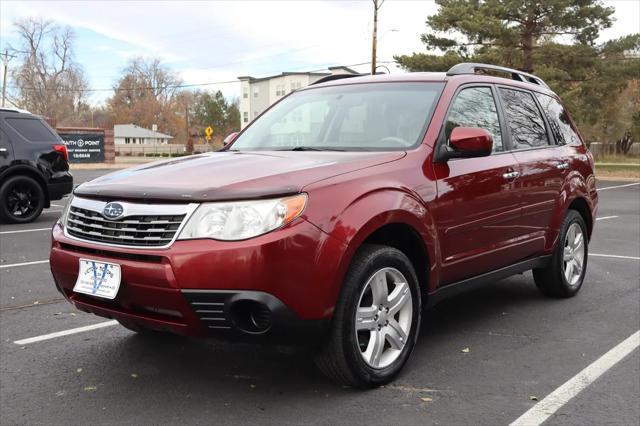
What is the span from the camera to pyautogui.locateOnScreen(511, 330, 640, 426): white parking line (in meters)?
3.14

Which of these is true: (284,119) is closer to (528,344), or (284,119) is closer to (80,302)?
(80,302)

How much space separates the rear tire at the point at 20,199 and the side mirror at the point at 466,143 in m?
8.34

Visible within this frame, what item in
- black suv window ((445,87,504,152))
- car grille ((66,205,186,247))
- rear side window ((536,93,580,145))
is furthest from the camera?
rear side window ((536,93,580,145))

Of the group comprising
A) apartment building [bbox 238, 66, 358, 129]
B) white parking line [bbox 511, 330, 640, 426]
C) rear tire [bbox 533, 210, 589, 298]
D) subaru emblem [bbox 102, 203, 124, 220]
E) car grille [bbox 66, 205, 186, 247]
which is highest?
apartment building [bbox 238, 66, 358, 129]

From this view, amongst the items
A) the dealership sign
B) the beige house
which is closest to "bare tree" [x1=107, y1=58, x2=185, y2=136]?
the beige house

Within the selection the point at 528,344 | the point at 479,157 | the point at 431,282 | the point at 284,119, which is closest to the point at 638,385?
the point at 528,344

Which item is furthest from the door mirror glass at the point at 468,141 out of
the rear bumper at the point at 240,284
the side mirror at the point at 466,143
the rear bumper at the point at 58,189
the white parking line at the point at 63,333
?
the rear bumper at the point at 58,189

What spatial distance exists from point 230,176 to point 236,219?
33 cm

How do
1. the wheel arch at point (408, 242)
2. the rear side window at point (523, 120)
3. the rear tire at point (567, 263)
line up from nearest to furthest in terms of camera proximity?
the wheel arch at point (408, 242) < the rear side window at point (523, 120) < the rear tire at point (567, 263)

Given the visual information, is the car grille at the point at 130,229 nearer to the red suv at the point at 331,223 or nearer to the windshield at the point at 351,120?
the red suv at the point at 331,223

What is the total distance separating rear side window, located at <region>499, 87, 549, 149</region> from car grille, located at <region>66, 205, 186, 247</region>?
2.79 meters

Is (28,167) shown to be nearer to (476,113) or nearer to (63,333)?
(63,333)

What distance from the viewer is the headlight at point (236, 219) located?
2.96 meters

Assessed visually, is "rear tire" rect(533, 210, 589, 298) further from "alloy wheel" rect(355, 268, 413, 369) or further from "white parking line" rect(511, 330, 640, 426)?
"alloy wheel" rect(355, 268, 413, 369)
